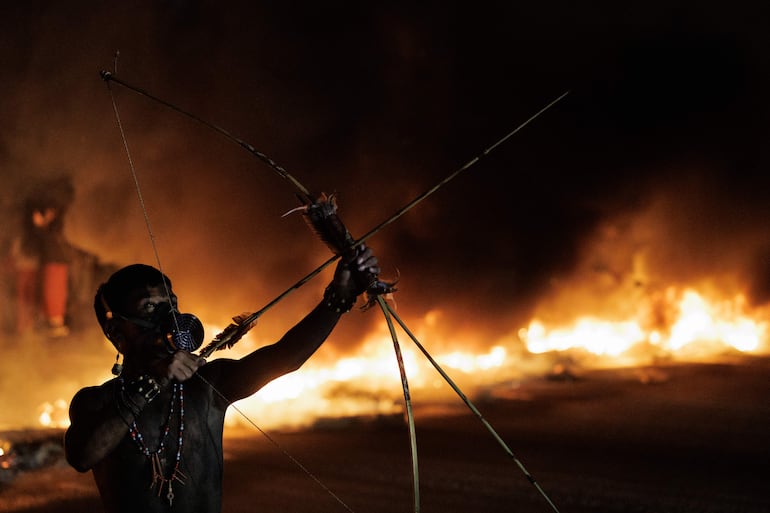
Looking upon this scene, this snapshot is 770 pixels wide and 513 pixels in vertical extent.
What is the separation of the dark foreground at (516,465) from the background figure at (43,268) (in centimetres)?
929

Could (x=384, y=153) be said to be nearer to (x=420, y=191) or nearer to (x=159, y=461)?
(x=420, y=191)

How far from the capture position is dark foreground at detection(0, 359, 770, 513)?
21.8 feet

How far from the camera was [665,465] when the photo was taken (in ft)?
25.5

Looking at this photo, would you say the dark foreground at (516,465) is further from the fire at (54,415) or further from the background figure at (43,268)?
the background figure at (43,268)

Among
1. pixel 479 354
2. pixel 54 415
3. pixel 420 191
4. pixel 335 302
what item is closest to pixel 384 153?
pixel 420 191

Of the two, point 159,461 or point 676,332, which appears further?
point 676,332

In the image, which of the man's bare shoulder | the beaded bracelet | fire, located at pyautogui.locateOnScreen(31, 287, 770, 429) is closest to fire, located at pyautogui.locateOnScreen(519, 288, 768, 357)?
fire, located at pyautogui.locateOnScreen(31, 287, 770, 429)

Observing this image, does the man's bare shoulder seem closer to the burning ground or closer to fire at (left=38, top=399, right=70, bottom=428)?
the burning ground

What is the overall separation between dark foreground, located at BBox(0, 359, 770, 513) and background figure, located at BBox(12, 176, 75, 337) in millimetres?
Answer: 9289

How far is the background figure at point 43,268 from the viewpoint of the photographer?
16656mm

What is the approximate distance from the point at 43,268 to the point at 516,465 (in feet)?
46.7

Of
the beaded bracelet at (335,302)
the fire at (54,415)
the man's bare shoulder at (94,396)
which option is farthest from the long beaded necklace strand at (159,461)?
the fire at (54,415)

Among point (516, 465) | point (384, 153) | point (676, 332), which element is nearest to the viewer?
point (516, 465)

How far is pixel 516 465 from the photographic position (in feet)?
25.7
